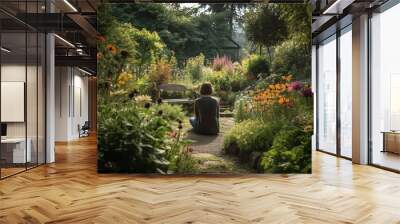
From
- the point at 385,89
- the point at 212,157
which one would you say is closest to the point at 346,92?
the point at 385,89

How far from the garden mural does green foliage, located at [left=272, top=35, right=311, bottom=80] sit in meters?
0.02

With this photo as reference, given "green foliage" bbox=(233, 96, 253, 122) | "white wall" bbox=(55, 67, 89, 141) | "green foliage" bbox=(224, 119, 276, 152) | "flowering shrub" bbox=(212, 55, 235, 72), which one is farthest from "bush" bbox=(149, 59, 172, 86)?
"white wall" bbox=(55, 67, 89, 141)

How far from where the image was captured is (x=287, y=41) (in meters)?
6.59

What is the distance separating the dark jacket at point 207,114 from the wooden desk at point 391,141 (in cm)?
308

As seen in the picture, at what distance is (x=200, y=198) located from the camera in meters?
4.96

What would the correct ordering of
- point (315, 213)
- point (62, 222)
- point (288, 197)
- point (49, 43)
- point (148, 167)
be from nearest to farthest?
point (62, 222) → point (315, 213) → point (288, 197) → point (148, 167) → point (49, 43)

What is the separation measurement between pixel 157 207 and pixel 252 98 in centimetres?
275

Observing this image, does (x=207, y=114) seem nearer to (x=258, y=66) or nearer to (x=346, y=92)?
(x=258, y=66)

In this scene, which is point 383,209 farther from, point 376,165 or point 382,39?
point 382,39

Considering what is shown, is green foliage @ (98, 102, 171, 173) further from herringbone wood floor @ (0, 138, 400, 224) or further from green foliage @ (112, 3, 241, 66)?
green foliage @ (112, 3, 241, 66)

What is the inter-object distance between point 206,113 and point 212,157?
0.69m

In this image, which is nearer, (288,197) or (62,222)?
(62,222)

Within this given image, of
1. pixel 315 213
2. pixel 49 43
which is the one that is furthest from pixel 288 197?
pixel 49 43

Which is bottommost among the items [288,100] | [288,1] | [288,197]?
[288,197]
